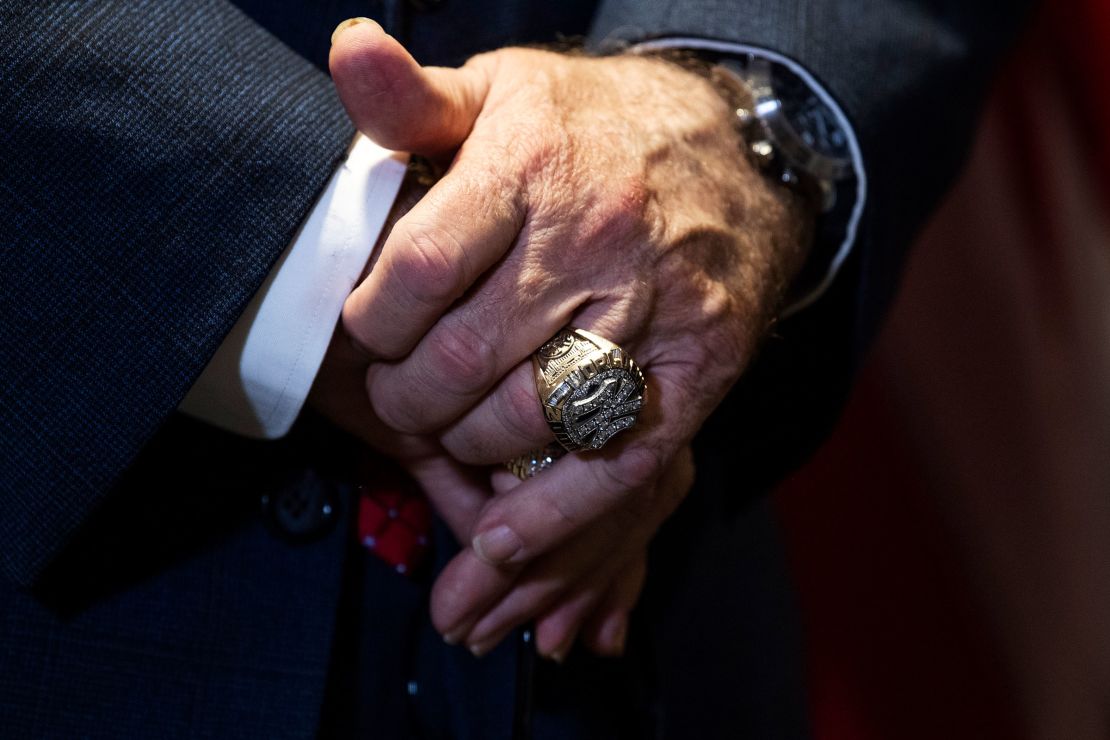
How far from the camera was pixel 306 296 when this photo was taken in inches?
22.1

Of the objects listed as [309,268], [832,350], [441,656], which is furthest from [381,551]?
[832,350]

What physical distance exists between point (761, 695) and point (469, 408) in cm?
61

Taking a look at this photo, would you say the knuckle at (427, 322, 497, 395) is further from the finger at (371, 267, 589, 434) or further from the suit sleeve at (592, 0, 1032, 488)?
the suit sleeve at (592, 0, 1032, 488)

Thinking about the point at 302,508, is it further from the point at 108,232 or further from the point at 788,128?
the point at 788,128

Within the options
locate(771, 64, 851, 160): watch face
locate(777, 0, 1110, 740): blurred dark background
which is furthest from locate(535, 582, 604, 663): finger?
locate(777, 0, 1110, 740): blurred dark background

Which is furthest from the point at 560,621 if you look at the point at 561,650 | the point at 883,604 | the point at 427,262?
the point at 883,604

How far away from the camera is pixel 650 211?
60 centimetres

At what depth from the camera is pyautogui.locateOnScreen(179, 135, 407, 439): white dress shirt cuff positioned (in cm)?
56

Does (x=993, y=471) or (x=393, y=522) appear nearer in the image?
(x=393, y=522)

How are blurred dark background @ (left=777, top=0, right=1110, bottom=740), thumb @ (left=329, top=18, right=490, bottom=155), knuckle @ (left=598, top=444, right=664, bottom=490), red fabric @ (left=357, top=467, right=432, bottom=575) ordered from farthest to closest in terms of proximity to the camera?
blurred dark background @ (left=777, top=0, right=1110, bottom=740)
red fabric @ (left=357, top=467, right=432, bottom=575)
knuckle @ (left=598, top=444, right=664, bottom=490)
thumb @ (left=329, top=18, right=490, bottom=155)

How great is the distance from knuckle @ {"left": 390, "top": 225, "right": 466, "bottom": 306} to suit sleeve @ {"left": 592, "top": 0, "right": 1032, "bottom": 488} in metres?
0.36

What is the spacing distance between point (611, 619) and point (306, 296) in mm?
390

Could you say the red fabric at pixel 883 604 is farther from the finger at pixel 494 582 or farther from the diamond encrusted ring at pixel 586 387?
the diamond encrusted ring at pixel 586 387

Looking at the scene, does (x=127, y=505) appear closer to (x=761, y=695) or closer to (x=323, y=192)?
(x=323, y=192)
